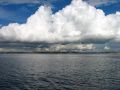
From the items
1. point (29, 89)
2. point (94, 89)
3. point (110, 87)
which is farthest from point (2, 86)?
point (110, 87)

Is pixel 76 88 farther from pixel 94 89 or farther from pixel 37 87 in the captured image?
pixel 37 87

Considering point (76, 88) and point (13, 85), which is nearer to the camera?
point (76, 88)

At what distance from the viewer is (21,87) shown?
7938 cm

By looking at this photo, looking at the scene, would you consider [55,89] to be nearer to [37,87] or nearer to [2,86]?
[37,87]

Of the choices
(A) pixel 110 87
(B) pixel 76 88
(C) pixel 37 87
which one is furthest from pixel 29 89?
(A) pixel 110 87

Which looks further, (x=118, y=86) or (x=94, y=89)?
(x=118, y=86)

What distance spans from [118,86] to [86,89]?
13.1 metres

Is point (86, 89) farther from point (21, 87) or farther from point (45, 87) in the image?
point (21, 87)

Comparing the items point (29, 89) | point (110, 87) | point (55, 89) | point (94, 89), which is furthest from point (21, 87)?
point (110, 87)

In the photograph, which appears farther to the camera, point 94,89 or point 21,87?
point 21,87

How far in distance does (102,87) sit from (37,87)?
76.6ft

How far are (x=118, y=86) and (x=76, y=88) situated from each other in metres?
15.6

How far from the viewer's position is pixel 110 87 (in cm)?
7775

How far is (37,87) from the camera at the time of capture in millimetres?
78938
